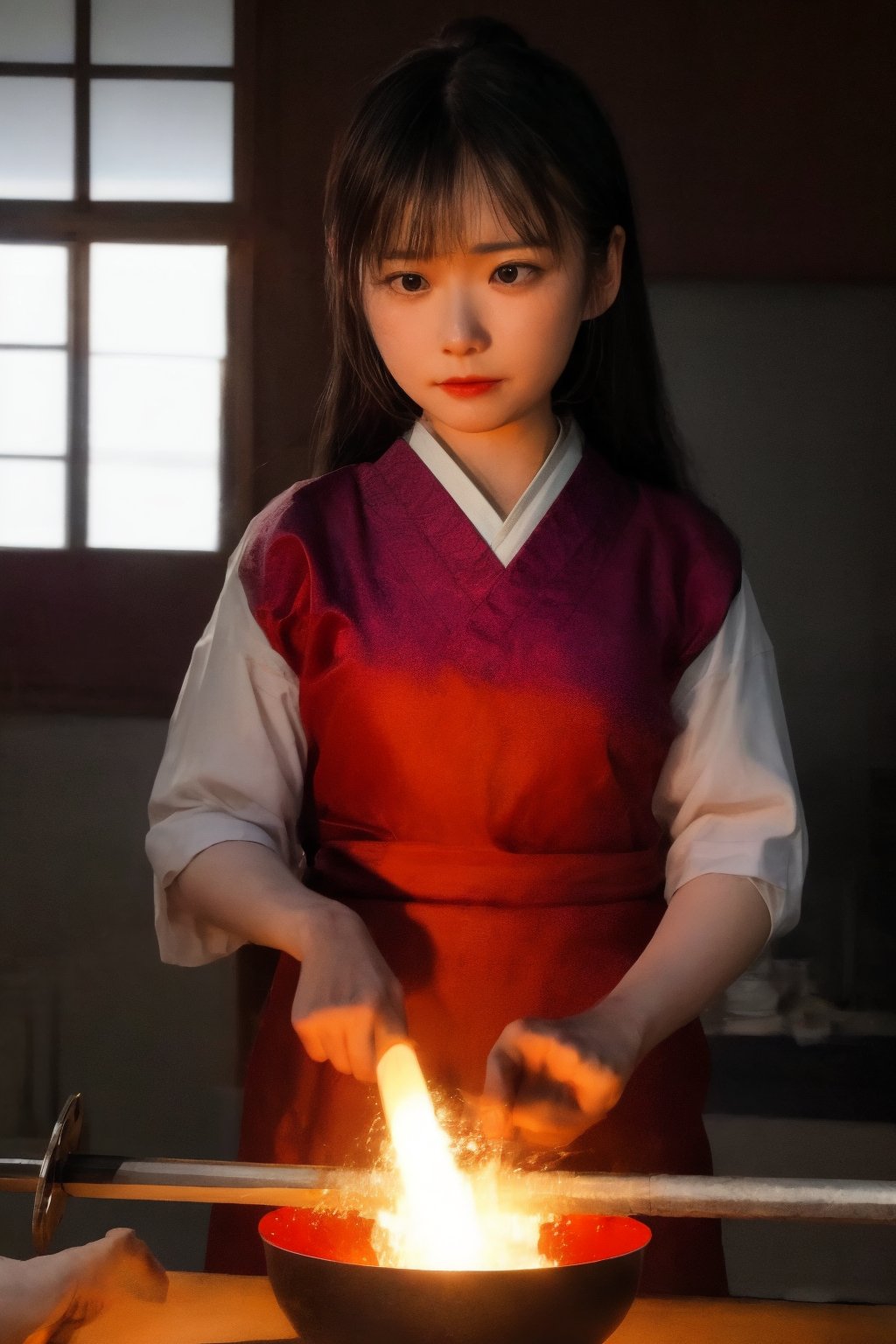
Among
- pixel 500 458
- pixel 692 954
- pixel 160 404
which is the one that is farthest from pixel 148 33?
pixel 692 954

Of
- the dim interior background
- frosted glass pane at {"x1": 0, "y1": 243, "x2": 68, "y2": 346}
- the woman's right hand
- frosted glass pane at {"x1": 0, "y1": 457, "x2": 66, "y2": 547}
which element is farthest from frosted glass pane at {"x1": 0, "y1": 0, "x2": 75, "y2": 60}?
the woman's right hand

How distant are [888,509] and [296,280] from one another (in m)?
0.77

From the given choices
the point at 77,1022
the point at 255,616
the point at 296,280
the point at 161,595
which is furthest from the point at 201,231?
the point at 77,1022

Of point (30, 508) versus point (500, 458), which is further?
point (30, 508)

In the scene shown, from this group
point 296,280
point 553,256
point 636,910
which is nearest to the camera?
point 553,256

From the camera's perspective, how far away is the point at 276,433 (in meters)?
1.93

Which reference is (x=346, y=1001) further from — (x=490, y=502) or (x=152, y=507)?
(x=152, y=507)

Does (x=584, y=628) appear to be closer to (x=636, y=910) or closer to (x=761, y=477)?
(x=636, y=910)

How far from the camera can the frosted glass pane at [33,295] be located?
75.4 inches

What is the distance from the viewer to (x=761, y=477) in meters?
1.93

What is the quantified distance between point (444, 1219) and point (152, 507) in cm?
127

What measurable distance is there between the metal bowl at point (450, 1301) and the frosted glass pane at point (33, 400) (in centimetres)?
137

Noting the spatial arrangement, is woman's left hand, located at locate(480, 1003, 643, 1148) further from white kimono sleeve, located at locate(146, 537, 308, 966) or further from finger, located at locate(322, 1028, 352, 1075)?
white kimono sleeve, located at locate(146, 537, 308, 966)

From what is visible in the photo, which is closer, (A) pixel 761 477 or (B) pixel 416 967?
(B) pixel 416 967
